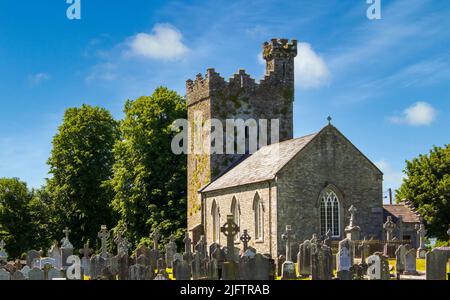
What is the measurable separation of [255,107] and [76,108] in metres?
19.0

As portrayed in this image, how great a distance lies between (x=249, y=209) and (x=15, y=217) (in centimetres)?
2457

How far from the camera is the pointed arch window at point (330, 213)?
37.8m

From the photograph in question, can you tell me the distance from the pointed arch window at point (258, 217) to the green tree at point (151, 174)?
14.1m

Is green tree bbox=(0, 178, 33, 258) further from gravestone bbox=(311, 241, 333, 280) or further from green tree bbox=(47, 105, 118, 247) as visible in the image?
gravestone bbox=(311, 241, 333, 280)

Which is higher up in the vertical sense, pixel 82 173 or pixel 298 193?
pixel 82 173

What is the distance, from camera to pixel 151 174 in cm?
5381

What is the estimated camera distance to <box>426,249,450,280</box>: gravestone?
22625 millimetres

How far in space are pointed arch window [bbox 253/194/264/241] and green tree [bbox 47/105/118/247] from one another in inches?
841

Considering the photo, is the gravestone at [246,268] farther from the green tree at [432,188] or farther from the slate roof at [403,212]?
the green tree at [432,188]

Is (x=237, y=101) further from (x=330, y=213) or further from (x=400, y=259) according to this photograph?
(x=400, y=259)

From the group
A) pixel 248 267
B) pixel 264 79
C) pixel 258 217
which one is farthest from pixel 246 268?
pixel 264 79

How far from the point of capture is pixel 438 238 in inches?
2143

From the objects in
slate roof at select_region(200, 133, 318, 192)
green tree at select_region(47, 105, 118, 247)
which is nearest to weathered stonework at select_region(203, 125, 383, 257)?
slate roof at select_region(200, 133, 318, 192)
